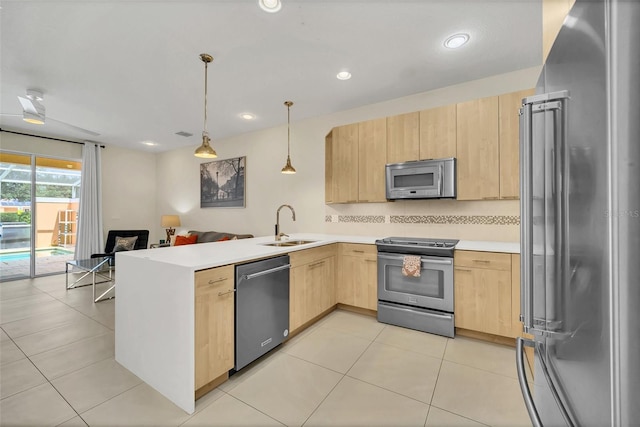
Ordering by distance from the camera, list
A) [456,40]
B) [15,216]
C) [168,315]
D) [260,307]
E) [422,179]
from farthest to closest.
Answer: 1. [15,216]
2. [422,179]
3. [456,40]
4. [260,307]
5. [168,315]

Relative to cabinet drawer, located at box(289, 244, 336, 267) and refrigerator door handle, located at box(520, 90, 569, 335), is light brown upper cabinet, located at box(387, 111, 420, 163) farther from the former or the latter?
refrigerator door handle, located at box(520, 90, 569, 335)

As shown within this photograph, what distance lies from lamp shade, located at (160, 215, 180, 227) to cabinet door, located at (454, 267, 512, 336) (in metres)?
5.58

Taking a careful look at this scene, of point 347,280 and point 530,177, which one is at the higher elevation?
point 530,177

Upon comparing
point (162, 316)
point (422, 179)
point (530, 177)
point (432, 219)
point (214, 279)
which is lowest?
point (162, 316)

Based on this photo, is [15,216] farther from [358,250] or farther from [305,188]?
[358,250]

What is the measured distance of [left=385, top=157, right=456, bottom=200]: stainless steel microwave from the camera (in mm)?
2787

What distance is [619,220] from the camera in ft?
1.42

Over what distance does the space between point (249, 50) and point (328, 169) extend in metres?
1.77

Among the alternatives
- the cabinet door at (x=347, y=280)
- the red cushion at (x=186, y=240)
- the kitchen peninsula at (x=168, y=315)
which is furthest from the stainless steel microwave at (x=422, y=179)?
the red cushion at (x=186, y=240)

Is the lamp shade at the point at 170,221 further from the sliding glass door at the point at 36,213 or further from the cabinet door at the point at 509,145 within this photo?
the cabinet door at the point at 509,145

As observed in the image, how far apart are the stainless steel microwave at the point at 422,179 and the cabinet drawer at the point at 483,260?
0.66 m

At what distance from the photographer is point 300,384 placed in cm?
184

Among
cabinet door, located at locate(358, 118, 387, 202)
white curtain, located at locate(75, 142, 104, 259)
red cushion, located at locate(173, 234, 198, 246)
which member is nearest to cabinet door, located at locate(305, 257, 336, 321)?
cabinet door, located at locate(358, 118, 387, 202)

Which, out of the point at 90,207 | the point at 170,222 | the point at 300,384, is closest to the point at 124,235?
the point at 90,207
